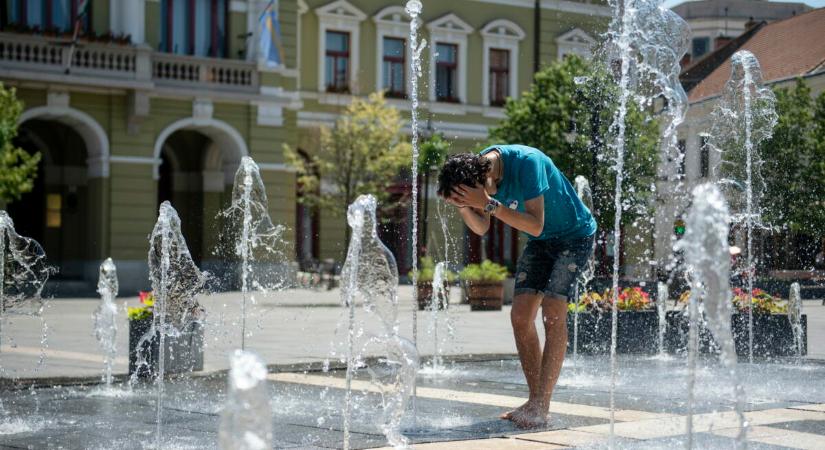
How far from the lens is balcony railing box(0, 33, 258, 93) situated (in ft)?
85.5

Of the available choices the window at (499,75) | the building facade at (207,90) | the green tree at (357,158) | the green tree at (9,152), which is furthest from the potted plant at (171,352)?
the window at (499,75)

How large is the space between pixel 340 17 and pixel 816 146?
13728mm

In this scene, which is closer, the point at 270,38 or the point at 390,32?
the point at 270,38

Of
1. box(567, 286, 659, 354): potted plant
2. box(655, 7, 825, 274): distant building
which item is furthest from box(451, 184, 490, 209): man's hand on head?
box(655, 7, 825, 274): distant building

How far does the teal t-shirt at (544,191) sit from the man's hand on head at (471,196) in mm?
147

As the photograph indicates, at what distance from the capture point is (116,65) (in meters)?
27.3

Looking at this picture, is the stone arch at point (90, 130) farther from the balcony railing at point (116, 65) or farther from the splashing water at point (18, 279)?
the splashing water at point (18, 279)

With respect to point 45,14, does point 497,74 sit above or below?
above

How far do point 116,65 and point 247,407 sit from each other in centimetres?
2512

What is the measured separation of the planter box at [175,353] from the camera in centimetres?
924

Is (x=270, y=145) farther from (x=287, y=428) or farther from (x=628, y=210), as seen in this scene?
(x=287, y=428)

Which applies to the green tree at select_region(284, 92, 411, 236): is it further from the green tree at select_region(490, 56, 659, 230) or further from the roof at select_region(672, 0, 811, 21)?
the roof at select_region(672, 0, 811, 21)

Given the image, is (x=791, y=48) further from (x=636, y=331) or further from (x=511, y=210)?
(x=511, y=210)

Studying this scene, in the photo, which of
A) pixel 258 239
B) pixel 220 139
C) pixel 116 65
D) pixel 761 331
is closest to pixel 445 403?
pixel 761 331
